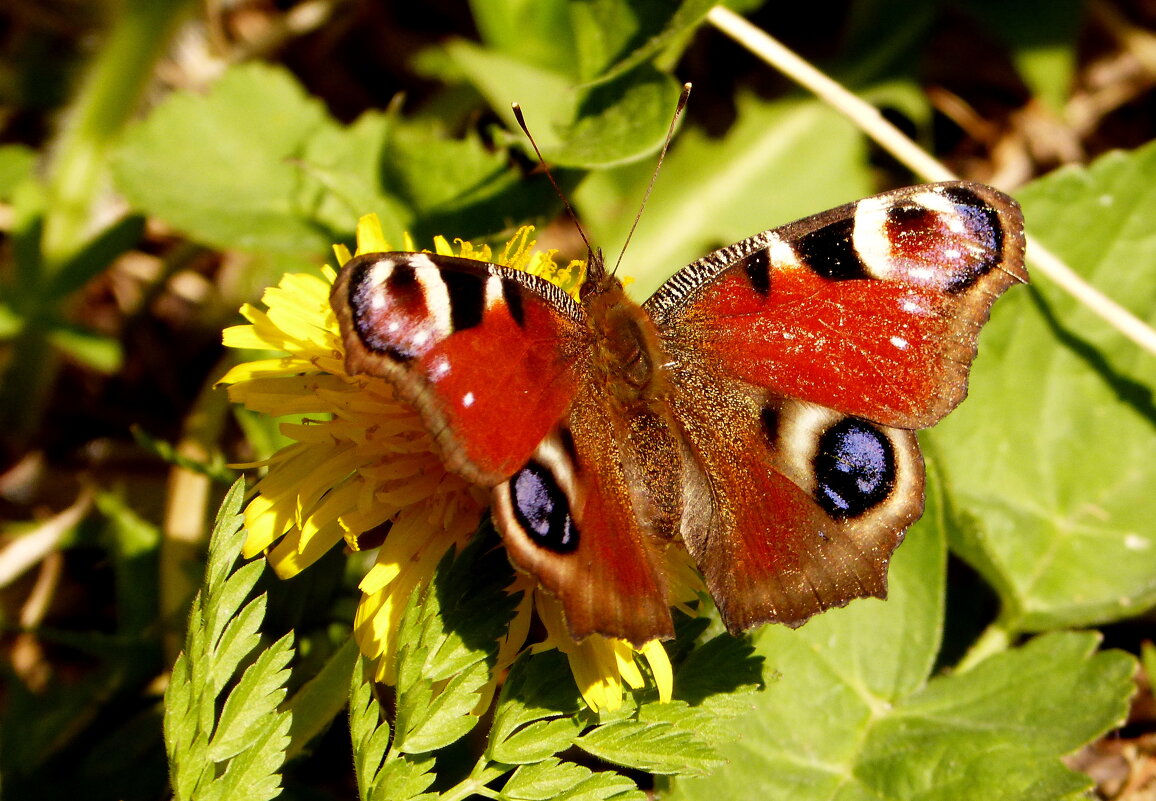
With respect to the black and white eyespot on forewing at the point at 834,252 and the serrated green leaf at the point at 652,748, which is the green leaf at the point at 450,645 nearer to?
the serrated green leaf at the point at 652,748

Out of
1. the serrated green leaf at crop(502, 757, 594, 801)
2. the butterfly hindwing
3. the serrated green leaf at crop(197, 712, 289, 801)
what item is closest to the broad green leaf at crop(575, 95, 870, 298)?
the butterfly hindwing

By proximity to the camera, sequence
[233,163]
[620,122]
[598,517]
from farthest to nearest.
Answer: [233,163] < [620,122] < [598,517]

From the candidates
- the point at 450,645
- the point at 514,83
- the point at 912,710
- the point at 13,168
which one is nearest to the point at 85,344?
the point at 13,168

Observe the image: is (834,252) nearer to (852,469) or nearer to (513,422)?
(852,469)

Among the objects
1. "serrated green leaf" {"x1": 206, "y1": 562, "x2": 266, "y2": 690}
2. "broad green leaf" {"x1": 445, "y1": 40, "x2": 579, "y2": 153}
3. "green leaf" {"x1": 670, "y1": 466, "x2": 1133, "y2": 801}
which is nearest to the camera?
"serrated green leaf" {"x1": 206, "y1": 562, "x2": 266, "y2": 690}

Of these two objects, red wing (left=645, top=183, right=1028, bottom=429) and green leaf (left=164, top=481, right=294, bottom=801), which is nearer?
green leaf (left=164, top=481, right=294, bottom=801)

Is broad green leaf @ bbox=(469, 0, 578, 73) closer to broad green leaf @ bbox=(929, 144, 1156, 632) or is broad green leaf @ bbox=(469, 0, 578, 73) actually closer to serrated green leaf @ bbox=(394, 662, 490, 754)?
broad green leaf @ bbox=(929, 144, 1156, 632)

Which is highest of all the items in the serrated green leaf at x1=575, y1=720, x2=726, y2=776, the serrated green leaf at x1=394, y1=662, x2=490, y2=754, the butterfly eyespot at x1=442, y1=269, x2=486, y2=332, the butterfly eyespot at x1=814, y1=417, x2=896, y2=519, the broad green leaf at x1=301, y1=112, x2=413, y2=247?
the butterfly eyespot at x1=442, y1=269, x2=486, y2=332

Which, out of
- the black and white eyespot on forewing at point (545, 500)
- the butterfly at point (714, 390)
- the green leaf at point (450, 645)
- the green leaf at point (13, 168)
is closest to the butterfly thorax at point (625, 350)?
the butterfly at point (714, 390)
